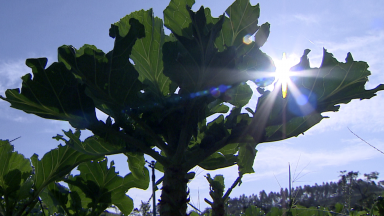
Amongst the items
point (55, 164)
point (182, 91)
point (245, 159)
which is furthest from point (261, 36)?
point (55, 164)

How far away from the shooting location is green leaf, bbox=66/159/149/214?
334 cm

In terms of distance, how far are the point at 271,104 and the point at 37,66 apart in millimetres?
1901

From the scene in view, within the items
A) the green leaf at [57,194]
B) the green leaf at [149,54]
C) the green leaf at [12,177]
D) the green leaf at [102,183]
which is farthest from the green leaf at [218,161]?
the green leaf at [12,177]

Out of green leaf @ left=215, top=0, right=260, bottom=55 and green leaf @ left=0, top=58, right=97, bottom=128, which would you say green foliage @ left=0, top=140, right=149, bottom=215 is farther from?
green leaf @ left=215, top=0, right=260, bottom=55

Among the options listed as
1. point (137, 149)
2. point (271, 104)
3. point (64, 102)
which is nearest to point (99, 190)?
point (137, 149)

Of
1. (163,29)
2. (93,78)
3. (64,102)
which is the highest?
(163,29)

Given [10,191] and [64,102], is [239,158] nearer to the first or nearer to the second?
[64,102]

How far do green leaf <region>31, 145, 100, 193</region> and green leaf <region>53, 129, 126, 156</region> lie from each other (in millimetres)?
329

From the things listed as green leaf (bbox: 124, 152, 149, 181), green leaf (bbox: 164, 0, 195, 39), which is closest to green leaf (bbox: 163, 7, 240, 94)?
green leaf (bbox: 164, 0, 195, 39)

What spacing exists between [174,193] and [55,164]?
1.53 m

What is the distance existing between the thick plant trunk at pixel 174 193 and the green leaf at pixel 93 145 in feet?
1.62

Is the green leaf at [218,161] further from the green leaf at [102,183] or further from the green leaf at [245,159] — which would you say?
the green leaf at [102,183]

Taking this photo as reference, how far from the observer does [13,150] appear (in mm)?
3289

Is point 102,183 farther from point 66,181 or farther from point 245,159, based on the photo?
point 245,159
